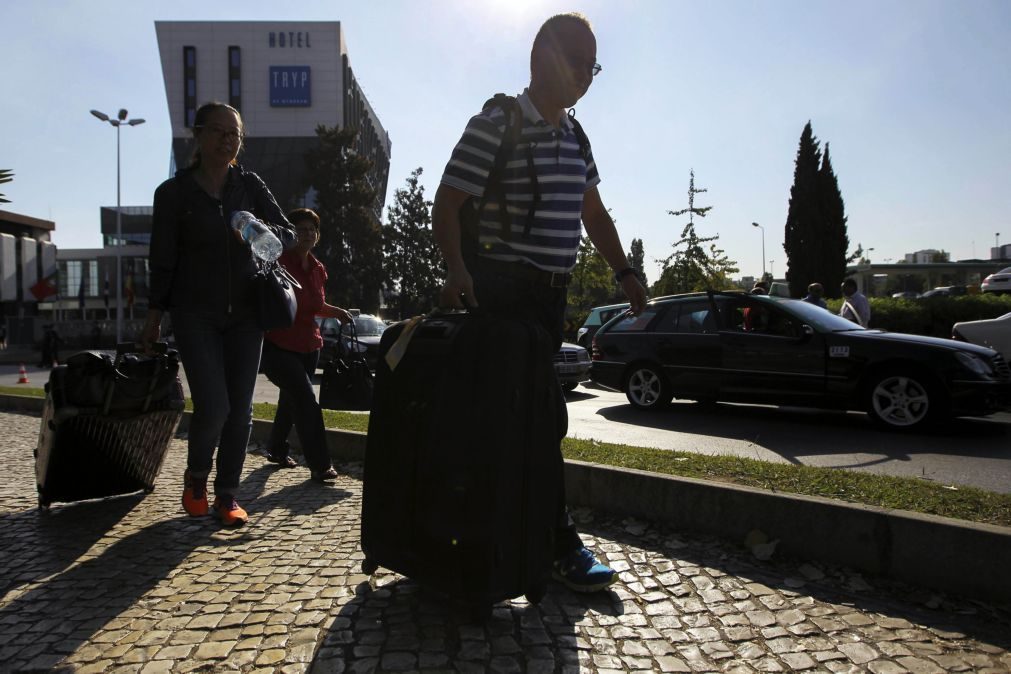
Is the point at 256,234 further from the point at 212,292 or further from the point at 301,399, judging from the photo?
the point at 301,399

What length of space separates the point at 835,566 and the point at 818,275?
44.4m

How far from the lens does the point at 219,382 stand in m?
3.40

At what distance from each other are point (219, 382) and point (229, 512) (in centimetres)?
62

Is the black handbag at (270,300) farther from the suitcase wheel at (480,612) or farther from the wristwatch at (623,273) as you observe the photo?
the suitcase wheel at (480,612)

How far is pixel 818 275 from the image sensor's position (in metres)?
43.4

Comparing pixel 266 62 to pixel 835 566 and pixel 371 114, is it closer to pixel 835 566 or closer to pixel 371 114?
pixel 371 114

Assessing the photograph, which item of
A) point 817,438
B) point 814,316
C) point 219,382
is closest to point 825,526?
point 219,382

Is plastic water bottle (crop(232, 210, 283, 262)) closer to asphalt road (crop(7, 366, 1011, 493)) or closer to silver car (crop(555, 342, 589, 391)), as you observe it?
asphalt road (crop(7, 366, 1011, 493))

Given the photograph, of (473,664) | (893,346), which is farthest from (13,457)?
(893,346)

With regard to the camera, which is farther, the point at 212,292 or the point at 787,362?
the point at 787,362

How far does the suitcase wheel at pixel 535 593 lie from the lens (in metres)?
2.27

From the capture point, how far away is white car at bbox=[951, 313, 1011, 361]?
390 inches

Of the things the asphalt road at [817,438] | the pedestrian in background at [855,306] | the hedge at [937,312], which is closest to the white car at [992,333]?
the pedestrian in background at [855,306]

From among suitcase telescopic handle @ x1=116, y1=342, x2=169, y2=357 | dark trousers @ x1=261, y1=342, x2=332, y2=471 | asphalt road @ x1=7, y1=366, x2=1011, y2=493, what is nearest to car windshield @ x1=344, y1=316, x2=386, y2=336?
asphalt road @ x1=7, y1=366, x2=1011, y2=493
